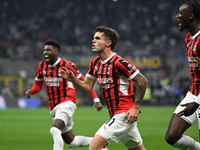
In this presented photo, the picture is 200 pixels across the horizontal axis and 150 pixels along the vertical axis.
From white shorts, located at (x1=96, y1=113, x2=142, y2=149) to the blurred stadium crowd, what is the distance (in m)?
22.5

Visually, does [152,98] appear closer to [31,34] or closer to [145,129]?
[31,34]

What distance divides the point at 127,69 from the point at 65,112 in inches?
104

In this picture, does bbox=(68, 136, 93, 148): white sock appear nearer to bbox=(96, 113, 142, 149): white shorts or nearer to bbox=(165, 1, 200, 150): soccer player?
bbox=(96, 113, 142, 149): white shorts

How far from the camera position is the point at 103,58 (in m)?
6.07

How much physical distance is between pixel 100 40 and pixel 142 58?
23.8 meters

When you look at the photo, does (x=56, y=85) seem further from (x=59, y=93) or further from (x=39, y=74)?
(x=39, y=74)

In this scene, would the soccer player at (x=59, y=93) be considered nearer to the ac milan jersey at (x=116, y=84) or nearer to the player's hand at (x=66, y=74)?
the ac milan jersey at (x=116, y=84)

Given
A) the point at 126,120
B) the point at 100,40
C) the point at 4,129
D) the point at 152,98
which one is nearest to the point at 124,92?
the point at 126,120

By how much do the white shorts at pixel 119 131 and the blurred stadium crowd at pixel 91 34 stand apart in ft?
73.9

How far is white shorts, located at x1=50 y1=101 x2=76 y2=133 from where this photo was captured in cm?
800

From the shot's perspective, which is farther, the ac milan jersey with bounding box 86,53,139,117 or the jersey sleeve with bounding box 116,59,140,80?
the ac milan jersey with bounding box 86,53,139,117

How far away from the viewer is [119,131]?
5688 mm

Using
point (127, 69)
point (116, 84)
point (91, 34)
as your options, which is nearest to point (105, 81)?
point (116, 84)

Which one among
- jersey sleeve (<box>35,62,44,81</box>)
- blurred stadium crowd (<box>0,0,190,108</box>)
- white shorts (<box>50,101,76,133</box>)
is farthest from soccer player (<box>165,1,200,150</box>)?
blurred stadium crowd (<box>0,0,190,108</box>)
